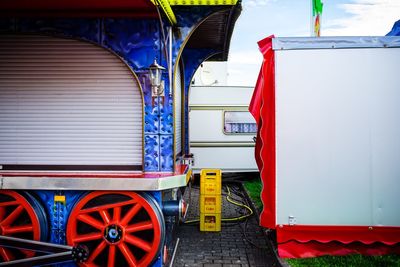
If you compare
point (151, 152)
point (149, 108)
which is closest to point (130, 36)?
point (149, 108)

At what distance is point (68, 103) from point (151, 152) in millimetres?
1412

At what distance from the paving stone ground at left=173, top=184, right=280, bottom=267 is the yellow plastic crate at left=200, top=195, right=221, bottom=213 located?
445mm

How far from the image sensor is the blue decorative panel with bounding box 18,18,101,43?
4.86 m

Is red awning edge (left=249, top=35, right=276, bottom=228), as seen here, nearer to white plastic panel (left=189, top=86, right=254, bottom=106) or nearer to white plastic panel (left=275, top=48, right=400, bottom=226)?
white plastic panel (left=275, top=48, right=400, bottom=226)

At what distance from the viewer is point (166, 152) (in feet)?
16.2

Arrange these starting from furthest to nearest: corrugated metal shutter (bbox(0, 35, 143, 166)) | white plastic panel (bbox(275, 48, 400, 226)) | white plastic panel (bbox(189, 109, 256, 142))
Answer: white plastic panel (bbox(189, 109, 256, 142))
white plastic panel (bbox(275, 48, 400, 226))
corrugated metal shutter (bbox(0, 35, 143, 166))

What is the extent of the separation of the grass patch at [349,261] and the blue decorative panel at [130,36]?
359 centimetres

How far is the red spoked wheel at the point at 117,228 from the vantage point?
462 cm

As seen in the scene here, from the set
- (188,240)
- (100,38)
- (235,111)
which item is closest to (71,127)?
(100,38)

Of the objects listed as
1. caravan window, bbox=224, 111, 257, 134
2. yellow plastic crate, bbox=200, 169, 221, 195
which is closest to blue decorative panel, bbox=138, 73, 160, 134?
yellow plastic crate, bbox=200, 169, 221, 195

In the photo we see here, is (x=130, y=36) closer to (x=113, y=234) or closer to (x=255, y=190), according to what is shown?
(x=113, y=234)

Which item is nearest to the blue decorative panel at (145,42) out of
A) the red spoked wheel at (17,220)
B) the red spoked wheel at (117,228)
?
the red spoked wheel at (117,228)

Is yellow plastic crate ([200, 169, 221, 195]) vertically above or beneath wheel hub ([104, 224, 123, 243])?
above

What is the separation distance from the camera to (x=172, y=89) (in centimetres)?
493
